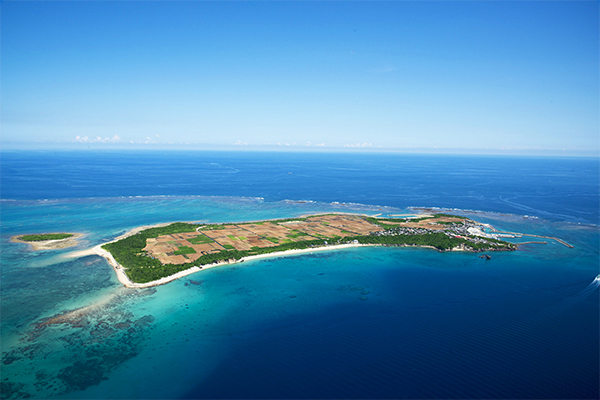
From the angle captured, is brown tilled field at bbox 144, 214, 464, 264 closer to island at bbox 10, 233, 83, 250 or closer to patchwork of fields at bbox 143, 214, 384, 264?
patchwork of fields at bbox 143, 214, 384, 264

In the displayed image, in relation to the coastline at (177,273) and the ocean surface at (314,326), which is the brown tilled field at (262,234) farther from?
the ocean surface at (314,326)

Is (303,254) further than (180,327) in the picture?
Yes

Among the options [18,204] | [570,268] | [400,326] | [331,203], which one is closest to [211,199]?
[331,203]

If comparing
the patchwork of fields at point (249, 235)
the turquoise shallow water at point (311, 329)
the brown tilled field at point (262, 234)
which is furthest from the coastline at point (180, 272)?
the brown tilled field at point (262, 234)

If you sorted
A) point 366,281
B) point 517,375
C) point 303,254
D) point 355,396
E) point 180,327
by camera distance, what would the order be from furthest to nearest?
point 303,254, point 366,281, point 180,327, point 517,375, point 355,396

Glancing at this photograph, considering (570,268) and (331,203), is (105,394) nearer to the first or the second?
(570,268)

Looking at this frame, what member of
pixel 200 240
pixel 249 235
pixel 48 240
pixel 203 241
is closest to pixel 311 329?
pixel 203 241

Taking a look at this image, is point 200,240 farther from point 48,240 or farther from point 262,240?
point 48,240

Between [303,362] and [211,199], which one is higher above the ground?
[211,199]

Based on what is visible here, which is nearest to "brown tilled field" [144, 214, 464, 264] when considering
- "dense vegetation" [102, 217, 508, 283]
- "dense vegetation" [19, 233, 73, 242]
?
"dense vegetation" [102, 217, 508, 283]
